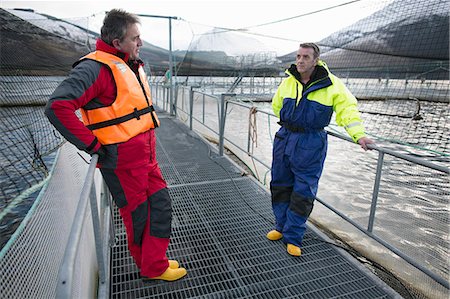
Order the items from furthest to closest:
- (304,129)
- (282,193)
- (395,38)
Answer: (395,38) < (282,193) < (304,129)

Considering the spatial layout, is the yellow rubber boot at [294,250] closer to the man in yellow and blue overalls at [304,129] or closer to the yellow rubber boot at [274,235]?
the man in yellow and blue overalls at [304,129]

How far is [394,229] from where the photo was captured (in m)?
3.82

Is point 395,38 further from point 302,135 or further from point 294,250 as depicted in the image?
point 294,250

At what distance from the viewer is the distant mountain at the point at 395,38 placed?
21.3ft

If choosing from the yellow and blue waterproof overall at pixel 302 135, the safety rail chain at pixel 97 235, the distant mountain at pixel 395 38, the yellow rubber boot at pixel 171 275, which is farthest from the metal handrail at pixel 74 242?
the distant mountain at pixel 395 38

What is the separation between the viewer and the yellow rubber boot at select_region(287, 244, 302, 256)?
2459 mm

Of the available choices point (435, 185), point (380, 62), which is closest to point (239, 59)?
point (380, 62)

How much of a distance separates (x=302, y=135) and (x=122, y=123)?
1.41 m

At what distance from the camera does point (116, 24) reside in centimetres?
164

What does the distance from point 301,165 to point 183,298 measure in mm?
1345

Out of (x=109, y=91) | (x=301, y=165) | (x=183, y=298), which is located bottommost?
(x=183, y=298)

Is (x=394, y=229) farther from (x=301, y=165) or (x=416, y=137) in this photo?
(x=416, y=137)

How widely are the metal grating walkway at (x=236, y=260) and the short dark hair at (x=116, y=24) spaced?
5.49 ft

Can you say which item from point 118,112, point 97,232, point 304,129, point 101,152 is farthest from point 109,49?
point 304,129
